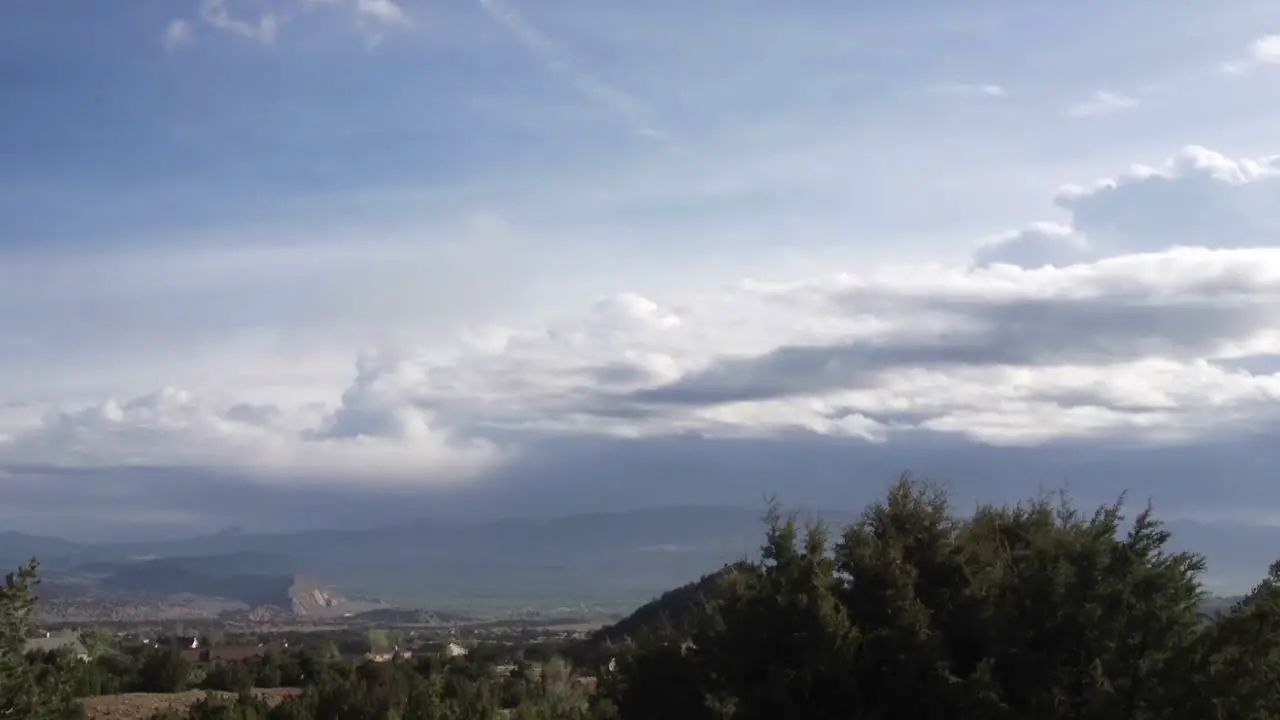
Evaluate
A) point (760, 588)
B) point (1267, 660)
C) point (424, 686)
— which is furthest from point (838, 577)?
point (424, 686)

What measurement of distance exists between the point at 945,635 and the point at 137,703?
24854 mm

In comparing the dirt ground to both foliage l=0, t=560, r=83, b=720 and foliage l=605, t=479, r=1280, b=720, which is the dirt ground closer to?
foliage l=0, t=560, r=83, b=720

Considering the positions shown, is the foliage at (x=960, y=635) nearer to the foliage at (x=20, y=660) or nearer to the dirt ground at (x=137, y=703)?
the foliage at (x=20, y=660)

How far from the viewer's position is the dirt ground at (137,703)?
35312 mm

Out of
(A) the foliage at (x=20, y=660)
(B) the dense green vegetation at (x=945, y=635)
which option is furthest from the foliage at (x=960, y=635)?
(A) the foliage at (x=20, y=660)

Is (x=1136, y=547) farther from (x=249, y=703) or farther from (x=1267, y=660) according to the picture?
(x=249, y=703)

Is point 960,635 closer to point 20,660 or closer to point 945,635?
point 945,635

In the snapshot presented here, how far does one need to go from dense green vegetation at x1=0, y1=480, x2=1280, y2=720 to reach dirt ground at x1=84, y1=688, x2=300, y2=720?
46.2ft

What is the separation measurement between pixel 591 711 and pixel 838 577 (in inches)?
206

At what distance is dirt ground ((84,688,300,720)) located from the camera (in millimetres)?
35312

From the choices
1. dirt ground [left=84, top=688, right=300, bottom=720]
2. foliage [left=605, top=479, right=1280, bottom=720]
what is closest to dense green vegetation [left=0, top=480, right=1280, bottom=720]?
foliage [left=605, top=479, right=1280, bottom=720]

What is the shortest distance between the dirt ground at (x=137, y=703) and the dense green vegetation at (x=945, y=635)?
14.1 m

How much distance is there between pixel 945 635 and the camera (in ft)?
66.3

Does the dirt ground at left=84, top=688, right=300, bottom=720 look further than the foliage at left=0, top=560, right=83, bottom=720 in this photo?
Yes
